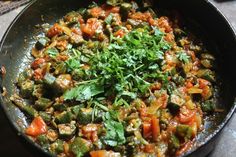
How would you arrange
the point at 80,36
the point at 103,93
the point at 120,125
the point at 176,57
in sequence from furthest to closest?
the point at 80,36 < the point at 176,57 < the point at 103,93 < the point at 120,125

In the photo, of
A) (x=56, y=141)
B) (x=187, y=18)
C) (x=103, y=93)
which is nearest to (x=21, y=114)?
(x=56, y=141)

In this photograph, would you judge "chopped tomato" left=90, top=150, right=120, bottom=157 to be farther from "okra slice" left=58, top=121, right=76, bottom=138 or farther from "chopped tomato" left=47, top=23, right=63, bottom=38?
"chopped tomato" left=47, top=23, right=63, bottom=38

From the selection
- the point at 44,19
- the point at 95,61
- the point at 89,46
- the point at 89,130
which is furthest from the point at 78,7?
the point at 89,130

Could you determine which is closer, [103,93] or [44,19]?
[103,93]

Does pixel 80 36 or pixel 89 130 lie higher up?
pixel 80 36

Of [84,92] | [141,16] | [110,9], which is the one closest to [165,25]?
[141,16]

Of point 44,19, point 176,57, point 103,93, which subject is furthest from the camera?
point 44,19

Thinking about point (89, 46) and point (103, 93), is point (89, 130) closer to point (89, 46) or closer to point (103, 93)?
point (103, 93)
